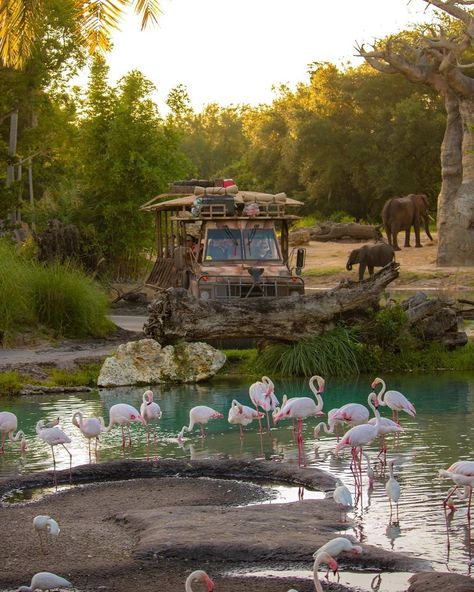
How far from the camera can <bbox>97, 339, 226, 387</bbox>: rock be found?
19.3 m

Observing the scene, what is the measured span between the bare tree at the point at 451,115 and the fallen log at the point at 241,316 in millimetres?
14663

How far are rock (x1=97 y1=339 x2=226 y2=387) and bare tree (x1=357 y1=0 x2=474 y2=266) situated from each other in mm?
15486

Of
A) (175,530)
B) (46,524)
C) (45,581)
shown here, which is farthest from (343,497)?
(45,581)

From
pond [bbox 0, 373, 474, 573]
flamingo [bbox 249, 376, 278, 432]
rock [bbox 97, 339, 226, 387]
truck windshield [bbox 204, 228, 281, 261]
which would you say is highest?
truck windshield [bbox 204, 228, 281, 261]

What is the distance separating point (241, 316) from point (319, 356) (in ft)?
4.97

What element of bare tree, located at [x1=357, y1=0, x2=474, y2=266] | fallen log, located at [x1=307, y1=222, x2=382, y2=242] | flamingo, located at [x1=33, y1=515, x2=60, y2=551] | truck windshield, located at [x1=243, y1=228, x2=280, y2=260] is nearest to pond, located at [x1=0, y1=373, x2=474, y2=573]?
flamingo, located at [x1=33, y1=515, x2=60, y2=551]

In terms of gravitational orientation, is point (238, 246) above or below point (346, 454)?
above

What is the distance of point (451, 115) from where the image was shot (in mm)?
36188

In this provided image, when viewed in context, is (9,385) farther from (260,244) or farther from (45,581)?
(45,581)

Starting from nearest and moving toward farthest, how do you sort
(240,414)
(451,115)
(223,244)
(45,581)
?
(45,581), (240,414), (223,244), (451,115)

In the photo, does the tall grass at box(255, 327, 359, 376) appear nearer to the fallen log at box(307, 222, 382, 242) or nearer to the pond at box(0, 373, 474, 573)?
the pond at box(0, 373, 474, 573)

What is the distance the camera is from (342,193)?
55000 mm

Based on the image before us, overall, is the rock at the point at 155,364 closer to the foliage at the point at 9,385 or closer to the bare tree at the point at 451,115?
the foliage at the point at 9,385

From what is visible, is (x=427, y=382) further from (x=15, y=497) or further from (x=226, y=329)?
(x=15, y=497)
